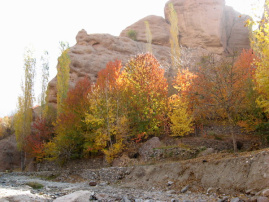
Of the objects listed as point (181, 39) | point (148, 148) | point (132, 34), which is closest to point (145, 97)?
point (148, 148)

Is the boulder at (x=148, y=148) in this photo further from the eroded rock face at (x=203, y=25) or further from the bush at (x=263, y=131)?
the eroded rock face at (x=203, y=25)

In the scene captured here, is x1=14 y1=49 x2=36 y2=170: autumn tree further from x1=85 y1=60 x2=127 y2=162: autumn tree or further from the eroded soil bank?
the eroded soil bank

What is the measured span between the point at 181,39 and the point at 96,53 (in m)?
15.6

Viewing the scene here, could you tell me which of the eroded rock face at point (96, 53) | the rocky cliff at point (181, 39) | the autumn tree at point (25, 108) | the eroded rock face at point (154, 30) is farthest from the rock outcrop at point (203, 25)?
the autumn tree at point (25, 108)

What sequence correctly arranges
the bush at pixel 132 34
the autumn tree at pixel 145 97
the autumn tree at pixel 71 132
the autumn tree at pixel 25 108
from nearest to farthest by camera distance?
1. the autumn tree at pixel 145 97
2. the autumn tree at pixel 71 132
3. the autumn tree at pixel 25 108
4. the bush at pixel 132 34

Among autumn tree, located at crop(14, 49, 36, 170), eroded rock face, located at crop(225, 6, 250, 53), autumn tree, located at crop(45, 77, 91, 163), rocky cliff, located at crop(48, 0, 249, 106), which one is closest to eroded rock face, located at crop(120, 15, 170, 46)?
rocky cliff, located at crop(48, 0, 249, 106)

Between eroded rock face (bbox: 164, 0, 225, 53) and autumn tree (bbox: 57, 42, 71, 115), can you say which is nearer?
autumn tree (bbox: 57, 42, 71, 115)

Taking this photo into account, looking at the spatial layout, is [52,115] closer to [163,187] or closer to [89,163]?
[89,163]

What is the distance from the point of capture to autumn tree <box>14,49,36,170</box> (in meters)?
29.4

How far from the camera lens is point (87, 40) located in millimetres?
40781

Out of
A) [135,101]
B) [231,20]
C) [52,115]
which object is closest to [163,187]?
[135,101]

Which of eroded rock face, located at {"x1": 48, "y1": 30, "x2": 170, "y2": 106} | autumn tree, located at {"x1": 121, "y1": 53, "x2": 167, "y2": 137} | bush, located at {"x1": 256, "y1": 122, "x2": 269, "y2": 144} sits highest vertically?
eroded rock face, located at {"x1": 48, "y1": 30, "x2": 170, "y2": 106}

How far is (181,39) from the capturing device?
1658 inches

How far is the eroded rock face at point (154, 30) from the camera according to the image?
144 ft
